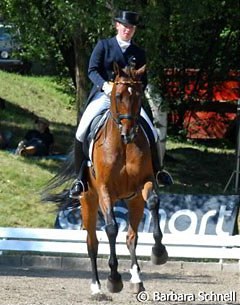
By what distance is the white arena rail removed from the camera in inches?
557

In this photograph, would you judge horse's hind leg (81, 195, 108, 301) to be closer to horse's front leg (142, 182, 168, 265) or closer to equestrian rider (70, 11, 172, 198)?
equestrian rider (70, 11, 172, 198)

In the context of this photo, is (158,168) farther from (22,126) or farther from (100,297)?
(22,126)

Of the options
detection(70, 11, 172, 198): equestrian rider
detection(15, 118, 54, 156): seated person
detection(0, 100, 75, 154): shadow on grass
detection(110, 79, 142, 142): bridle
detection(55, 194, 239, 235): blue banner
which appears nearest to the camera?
detection(110, 79, 142, 142): bridle

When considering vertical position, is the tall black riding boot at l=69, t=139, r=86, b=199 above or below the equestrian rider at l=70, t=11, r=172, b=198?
below

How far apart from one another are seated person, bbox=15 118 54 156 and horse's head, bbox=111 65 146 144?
32.8 ft

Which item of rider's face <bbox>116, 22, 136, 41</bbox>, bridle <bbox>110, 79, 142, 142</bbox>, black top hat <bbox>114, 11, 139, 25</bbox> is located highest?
black top hat <bbox>114, 11, 139, 25</bbox>

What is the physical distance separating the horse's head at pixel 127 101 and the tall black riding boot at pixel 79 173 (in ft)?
3.53

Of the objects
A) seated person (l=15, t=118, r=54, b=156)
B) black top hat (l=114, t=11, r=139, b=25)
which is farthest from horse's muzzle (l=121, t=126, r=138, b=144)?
seated person (l=15, t=118, r=54, b=156)

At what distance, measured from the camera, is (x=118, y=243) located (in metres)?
14.3

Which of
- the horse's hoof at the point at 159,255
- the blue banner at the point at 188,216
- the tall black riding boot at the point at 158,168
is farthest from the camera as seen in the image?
the blue banner at the point at 188,216

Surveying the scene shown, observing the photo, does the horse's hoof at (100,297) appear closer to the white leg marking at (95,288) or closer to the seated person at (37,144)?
the white leg marking at (95,288)

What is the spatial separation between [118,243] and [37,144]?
556 cm

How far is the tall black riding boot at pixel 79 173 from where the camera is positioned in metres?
10.1

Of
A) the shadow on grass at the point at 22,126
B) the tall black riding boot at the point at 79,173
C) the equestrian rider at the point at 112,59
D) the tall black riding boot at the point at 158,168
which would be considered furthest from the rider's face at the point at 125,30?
the shadow on grass at the point at 22,126
